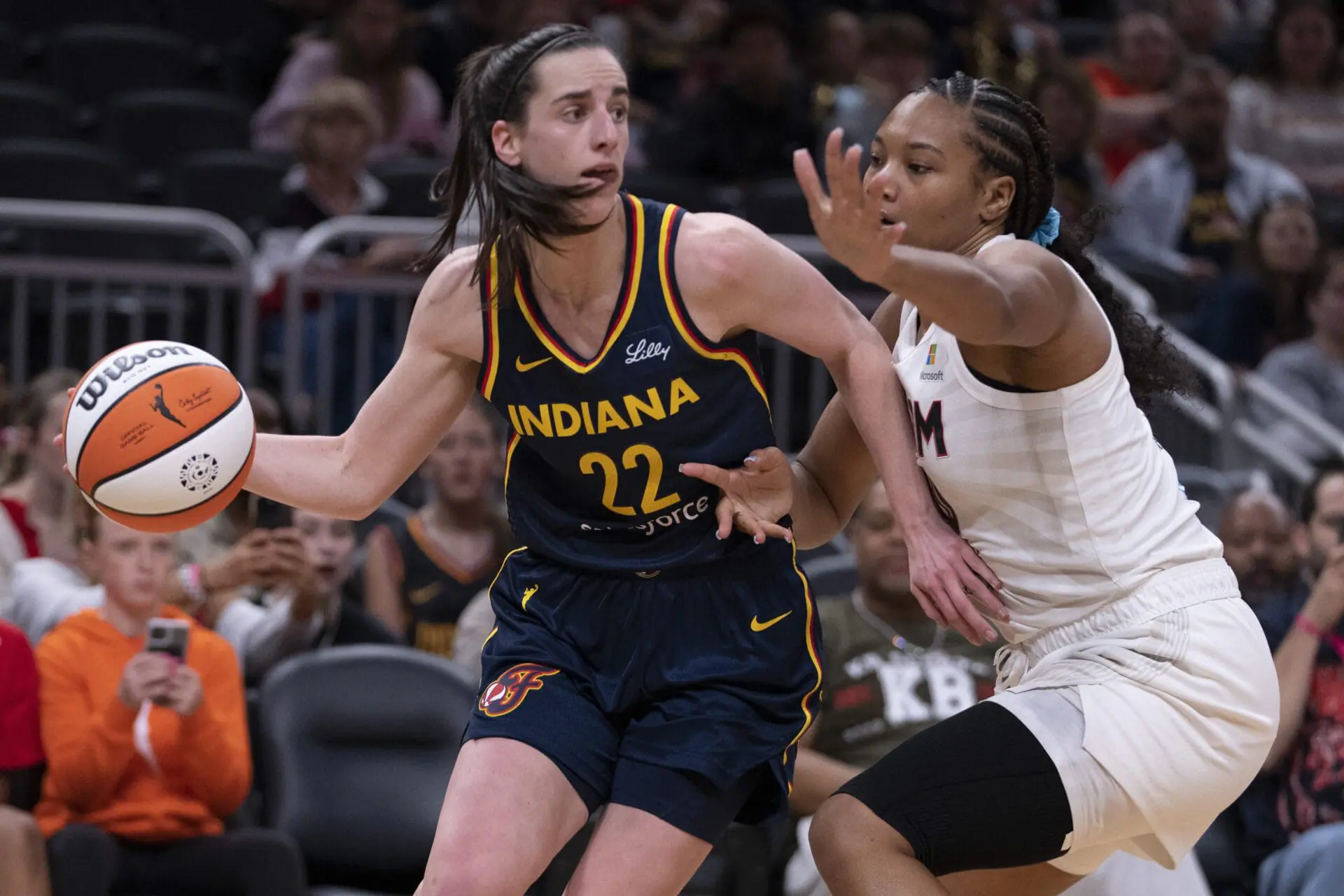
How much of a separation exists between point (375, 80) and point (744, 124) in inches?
75.7

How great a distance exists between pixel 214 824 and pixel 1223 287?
5.72m

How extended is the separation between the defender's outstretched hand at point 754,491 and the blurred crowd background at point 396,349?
36.4 inches

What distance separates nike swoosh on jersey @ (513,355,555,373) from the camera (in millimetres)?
3426

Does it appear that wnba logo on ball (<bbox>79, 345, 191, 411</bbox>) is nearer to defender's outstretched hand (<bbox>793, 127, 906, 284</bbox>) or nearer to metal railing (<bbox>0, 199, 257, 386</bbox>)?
defender's outstretched hand (<bbox>793, 127, 906, 284</bbox>)

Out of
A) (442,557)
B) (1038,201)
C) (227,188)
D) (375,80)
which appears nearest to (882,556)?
(442,557)

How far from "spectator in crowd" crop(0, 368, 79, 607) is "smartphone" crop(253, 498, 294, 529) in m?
0.65

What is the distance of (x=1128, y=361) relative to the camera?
366 centimetres

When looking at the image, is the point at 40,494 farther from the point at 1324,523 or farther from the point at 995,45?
the point at 995,45

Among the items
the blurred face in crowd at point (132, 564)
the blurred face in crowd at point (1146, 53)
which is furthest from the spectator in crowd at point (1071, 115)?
the blurred face in crowd at point (132, 564)

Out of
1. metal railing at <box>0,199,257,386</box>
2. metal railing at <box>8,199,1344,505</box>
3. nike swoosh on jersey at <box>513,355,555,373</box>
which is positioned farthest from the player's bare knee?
metal railing at <box>0,199,257,386</box>

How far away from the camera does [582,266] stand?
3477 millimetres

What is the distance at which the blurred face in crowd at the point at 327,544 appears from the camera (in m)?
6.01

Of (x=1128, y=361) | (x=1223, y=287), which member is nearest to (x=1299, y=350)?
(x=1223, y=287)

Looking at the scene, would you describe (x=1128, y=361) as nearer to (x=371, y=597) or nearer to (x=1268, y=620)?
(x=1268, y=620)
